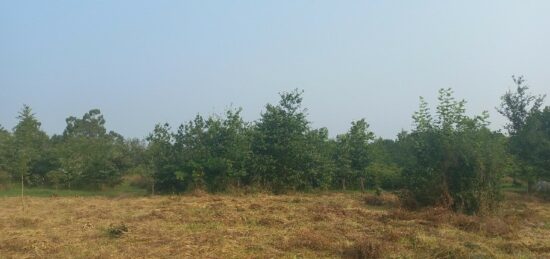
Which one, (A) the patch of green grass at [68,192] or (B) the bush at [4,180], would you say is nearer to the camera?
(A) the patch of green grass at [68,192]

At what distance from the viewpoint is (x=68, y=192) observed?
21484 millimetres

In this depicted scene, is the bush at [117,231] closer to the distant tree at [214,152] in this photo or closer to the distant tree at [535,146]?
the distant tree at [214,152]

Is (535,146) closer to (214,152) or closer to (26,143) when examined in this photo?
(214,152)

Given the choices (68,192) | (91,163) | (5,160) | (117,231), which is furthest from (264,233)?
(5,160)

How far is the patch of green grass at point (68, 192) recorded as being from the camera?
19.9 metres

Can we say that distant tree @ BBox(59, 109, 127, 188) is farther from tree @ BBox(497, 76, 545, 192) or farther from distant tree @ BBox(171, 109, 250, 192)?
tree @ BBox(497, 76, 545, 192)

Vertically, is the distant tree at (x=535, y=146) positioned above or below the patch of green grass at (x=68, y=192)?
above

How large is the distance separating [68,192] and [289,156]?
973cm

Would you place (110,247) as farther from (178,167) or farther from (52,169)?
(52,169)

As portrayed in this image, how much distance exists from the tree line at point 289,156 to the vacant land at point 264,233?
183 centimetres

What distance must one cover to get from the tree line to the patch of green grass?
22.5 inches

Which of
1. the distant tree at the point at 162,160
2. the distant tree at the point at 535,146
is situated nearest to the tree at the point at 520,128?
the distant tree at the point at 535,146

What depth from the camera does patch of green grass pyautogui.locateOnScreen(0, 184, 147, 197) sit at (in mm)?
19925

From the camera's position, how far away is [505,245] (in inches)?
320
